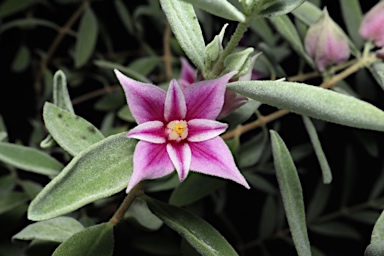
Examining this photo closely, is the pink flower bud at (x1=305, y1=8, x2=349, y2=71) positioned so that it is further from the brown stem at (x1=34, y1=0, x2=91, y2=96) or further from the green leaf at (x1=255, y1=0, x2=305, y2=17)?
the brown stem at (x1=34, y1=0, x2=91, y2=96)

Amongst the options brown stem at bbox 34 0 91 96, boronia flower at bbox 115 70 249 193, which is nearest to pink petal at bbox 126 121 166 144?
boronia flower at bbox 115 70 249 193

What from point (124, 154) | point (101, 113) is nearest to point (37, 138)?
point (101, 113)

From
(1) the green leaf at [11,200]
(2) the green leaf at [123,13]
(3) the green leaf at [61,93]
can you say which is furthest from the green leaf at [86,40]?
(3) the green leaf at [61,93]

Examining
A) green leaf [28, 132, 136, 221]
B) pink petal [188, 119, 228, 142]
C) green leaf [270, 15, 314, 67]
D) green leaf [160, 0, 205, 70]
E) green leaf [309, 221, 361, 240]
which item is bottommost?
green leaf [309, 221, 361, 240]

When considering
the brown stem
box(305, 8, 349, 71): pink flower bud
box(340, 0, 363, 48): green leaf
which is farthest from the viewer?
the brown stem

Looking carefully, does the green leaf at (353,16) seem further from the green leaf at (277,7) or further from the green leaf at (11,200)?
the green leaf at (11,200)

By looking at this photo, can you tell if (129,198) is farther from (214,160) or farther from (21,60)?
(21,60)

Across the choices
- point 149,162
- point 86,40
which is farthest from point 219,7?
point 86,40

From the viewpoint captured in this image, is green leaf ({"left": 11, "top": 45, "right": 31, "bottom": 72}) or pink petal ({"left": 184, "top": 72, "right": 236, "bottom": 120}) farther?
green leaf ({"left": 11, "top": 45, "right": 31, "bottom": 72})
